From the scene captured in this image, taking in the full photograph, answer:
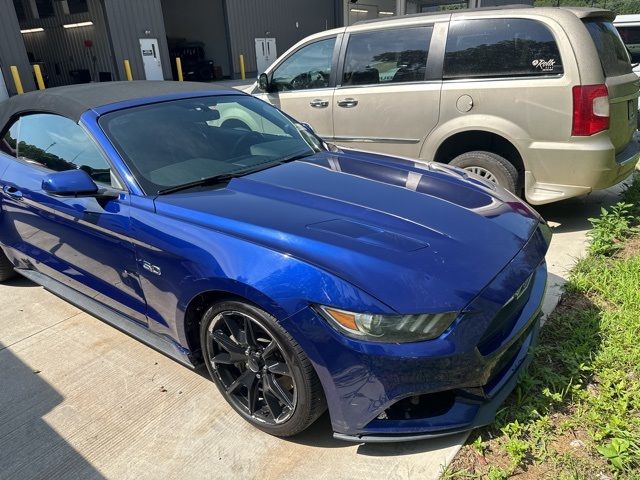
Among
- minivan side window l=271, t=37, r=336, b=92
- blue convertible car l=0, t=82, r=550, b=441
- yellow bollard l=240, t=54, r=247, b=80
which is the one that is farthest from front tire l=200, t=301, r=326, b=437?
yellow bollard l=240, t=54, r=247, b=80

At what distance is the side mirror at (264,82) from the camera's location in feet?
19.3

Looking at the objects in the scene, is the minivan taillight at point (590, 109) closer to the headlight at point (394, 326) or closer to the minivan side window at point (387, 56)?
the minivan side window at point (387, 56)

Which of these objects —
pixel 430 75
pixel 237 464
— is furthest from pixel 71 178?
pixel 430 75

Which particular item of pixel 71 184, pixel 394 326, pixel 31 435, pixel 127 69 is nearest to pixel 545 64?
pixel 394 326

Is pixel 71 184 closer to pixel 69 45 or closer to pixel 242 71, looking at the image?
pixel 242 71

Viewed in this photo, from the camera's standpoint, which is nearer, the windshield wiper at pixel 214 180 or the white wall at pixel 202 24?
the windshield wiper at pixel 214 180

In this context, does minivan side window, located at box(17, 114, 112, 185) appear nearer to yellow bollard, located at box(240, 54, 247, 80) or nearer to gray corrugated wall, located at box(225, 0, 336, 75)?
yellow bollard, located at box(240, 54, 247, 80)

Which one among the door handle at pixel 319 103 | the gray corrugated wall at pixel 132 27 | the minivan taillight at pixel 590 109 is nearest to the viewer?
the minivan taillight at pixel 590 109

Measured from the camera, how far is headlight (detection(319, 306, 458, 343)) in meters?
1.87

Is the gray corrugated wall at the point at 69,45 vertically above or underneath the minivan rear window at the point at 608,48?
underneath

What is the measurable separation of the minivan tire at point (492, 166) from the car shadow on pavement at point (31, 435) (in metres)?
3.75

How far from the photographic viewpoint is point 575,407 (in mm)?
2326

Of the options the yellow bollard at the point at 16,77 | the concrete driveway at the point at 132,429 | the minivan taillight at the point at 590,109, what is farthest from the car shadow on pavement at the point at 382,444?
the yellow bollard at the point at 16,77

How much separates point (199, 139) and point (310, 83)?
297 cm
